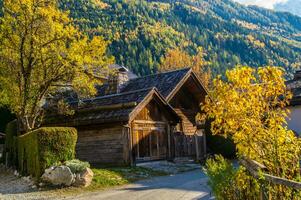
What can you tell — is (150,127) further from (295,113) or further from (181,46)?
(181,46)

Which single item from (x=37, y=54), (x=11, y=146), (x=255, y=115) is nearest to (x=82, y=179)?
(x=37, y=54)

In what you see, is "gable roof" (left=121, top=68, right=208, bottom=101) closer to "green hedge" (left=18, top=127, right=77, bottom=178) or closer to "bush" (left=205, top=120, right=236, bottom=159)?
"bush" (left=205, top=120, right=236, bottom=159)

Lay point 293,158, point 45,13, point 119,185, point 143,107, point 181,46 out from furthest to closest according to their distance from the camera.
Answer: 1. point 181,46
2. point 143,107
3. point 45,13
4. point 119,185
5. point 293,158

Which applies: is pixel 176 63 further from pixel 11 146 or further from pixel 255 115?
pixel 255 115

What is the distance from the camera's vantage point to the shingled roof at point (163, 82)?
31953 mm

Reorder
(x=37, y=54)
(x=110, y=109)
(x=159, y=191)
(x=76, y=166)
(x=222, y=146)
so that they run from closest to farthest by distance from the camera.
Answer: (x=159, y=191) < (x=76, y=166) < (x=37, y=54) < (x=110, y=109) < (x=222, y=146)

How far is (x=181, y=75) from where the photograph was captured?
32.8 m

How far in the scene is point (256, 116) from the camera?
8312 millimetres

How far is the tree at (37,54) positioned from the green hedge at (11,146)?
2.16 metres

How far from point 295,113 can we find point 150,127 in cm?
919

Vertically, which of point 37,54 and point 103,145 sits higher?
point 37,54

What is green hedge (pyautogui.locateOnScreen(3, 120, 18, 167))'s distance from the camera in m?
25.5

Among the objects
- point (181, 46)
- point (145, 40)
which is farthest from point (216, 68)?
point (145, 40)

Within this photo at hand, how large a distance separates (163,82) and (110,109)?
29.3 feet
